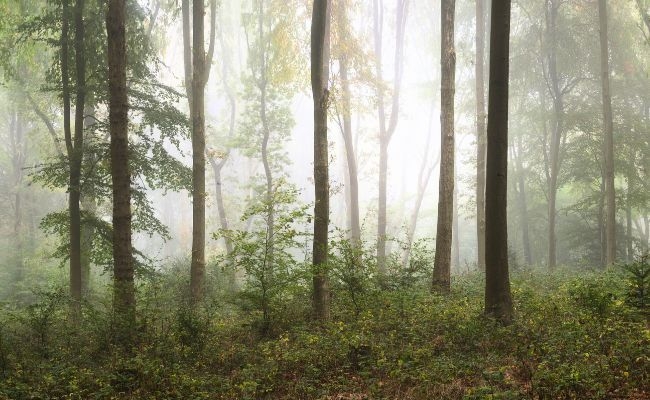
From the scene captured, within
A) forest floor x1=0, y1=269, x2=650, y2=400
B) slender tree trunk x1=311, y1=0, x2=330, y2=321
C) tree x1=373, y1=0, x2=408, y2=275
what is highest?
tree x1=373, y1=0, x2=408, y2=275

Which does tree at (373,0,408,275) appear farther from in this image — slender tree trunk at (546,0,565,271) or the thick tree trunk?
the thick tree trunk

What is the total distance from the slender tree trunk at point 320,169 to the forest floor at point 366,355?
56cm

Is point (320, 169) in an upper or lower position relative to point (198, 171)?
lower

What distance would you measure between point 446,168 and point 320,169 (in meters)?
3.81

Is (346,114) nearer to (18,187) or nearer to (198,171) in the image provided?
(198,171)

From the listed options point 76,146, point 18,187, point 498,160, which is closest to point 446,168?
point 498,160

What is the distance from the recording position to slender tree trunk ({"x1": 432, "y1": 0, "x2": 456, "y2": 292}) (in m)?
11.0

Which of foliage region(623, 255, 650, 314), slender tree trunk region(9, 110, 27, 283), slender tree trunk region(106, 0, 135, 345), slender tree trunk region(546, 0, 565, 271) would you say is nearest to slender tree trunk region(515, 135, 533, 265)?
slender tree trunk region(546, 0, 565, 271)

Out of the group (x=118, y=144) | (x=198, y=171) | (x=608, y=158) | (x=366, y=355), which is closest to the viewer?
(x=366, y=355)

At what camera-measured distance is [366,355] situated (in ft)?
21.8

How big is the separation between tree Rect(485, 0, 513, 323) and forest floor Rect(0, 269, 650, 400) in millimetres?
600

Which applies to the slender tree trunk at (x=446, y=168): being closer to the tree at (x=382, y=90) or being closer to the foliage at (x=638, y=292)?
the foliage at (x=638, y=292)

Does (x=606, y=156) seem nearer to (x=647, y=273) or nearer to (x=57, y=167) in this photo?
(x=647, y=273)

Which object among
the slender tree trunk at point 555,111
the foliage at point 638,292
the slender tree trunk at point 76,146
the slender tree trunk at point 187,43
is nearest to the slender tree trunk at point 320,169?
the foliage at point 638,292
